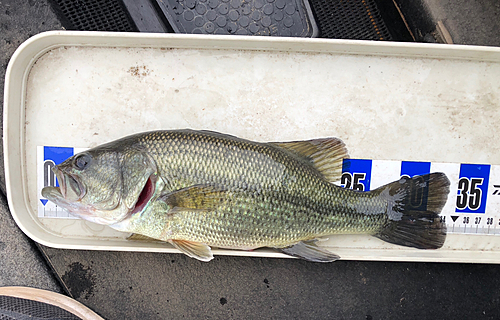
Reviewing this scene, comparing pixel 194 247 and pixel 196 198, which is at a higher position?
pixel 196 198

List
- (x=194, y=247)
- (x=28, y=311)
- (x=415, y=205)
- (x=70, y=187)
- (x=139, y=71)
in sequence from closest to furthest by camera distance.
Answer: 1. (x=70, y=187)
2. (x=194, y=247)
3. (x=415, y=205)
4. (x=139, y=71)
5. (x=28, y=311)

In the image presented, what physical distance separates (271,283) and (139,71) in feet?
5.04

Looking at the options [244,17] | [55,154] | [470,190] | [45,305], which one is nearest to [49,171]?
[55,154]

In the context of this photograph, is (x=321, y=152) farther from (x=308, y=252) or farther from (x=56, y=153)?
(x=56, y=153)

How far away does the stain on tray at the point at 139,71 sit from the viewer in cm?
185

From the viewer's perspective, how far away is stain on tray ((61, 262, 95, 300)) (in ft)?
6.97

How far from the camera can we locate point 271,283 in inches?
83.4

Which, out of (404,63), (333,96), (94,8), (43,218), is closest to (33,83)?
(94,8)

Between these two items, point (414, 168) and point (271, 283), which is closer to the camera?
point (414, 168)

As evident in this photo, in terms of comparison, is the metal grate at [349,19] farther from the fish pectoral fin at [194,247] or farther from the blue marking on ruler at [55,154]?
the blue marking on ruler at [55,154]

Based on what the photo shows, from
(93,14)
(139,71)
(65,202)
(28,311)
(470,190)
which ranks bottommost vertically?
(28,311)

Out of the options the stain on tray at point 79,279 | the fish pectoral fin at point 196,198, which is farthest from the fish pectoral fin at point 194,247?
the stain on tray at point 79,279

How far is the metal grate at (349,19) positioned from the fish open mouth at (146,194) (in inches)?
57.3

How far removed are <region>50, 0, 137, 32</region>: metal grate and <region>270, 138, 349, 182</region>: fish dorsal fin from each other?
1317mm
